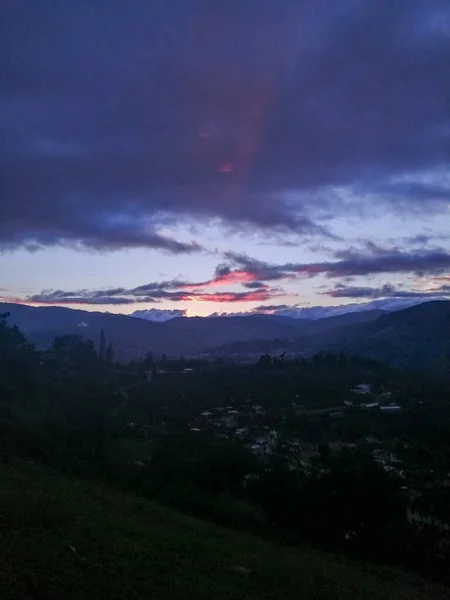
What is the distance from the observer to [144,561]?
11898 millimetres

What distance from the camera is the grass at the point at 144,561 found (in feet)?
33.0

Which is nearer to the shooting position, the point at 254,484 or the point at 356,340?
the point at 254,484

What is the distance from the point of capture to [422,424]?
155ft

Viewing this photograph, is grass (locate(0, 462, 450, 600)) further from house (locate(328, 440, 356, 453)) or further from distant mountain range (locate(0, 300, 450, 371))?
distant mountain range (locate(0, 300, 450, 371))

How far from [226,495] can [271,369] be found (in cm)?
5844

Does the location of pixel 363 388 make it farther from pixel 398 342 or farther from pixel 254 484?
pixel 398 342

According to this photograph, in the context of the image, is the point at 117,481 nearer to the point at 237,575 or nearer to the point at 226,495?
the point at 226,495

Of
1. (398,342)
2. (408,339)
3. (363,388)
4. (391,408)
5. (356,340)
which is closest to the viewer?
(391,408)

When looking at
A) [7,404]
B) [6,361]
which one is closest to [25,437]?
[7,404]

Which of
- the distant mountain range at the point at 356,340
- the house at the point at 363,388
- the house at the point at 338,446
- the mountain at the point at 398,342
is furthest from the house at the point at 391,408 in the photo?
the distant mountain range at the point at 356,340

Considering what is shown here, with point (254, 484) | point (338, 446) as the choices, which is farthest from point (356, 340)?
point (254, 484)

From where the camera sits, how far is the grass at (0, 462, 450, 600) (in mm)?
10047

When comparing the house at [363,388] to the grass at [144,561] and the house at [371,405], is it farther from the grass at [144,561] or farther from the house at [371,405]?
the grass at [144,561]

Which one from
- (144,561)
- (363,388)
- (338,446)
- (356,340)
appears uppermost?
(356,340)
